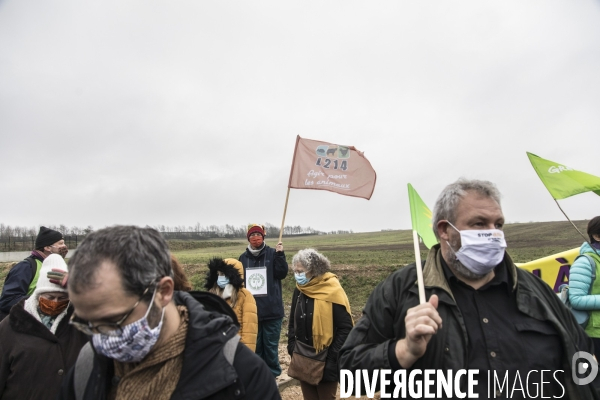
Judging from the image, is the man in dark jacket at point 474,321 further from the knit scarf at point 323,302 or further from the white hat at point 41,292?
the knit scarf at point 323,302

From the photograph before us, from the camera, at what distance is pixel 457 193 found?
2.28 metres

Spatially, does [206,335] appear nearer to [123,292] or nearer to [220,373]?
[220,373]

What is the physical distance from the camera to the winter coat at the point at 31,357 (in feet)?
8.46

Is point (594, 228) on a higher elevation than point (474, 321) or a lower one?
higher

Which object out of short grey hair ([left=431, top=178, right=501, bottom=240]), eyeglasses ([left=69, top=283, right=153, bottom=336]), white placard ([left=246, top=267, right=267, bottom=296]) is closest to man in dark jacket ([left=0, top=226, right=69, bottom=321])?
white placard ([left=246, top=267, right=267, bottom=296])

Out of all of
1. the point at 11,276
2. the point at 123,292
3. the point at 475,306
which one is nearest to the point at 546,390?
the point at 475,306

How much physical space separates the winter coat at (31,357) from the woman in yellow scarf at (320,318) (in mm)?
2582

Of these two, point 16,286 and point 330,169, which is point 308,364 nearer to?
point 330,169

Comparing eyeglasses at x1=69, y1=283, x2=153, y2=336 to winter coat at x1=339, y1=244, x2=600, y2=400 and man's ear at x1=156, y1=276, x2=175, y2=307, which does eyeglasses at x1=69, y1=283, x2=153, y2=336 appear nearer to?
man's ear at x1=156, y1=276, x2=175, y2=307

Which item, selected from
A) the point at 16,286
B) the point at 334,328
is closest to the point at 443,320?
the point at 334,328

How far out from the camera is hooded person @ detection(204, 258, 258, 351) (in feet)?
16.6

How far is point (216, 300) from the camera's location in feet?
6.61

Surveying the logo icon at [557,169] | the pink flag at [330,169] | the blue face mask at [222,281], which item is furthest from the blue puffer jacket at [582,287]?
the blue face mask at [222,281]

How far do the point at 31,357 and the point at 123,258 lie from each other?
173 centimetres
